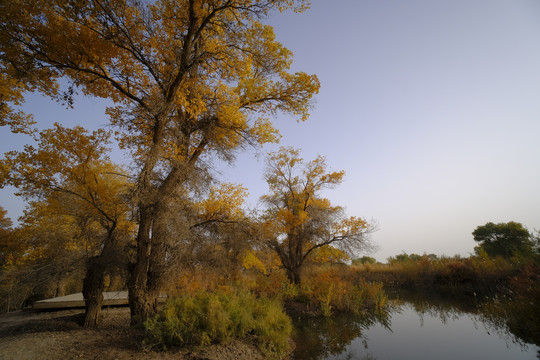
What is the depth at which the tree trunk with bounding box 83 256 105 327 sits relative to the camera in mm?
6992

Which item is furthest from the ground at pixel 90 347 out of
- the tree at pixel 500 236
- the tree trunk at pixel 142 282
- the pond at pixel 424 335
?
the tree at pixel 500 236

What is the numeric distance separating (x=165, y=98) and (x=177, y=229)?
147 inches

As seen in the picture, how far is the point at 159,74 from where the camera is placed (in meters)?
6.50

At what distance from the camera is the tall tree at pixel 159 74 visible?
5.22 meters

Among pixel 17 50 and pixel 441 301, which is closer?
pixel 17 50

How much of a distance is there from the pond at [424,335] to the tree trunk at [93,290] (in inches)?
261

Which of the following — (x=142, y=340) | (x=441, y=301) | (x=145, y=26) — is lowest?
(x=441, y=301)

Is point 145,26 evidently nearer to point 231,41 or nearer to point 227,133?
point 231,41

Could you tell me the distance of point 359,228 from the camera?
1469cm

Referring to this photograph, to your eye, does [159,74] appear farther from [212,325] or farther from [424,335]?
[424,335]

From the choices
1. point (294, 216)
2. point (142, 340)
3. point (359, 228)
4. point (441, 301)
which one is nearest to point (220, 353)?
point (142, 340)

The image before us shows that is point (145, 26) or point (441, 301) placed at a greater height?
point (145, 26)

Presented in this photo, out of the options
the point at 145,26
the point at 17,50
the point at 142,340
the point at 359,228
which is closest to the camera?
the point at 142,340

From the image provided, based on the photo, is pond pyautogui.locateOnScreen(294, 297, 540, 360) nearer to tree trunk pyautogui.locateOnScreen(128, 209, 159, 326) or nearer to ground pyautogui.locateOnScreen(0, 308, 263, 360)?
ground pyautogui.locateOnScreen(0, 308, 263, 360)
